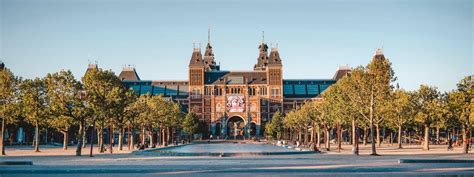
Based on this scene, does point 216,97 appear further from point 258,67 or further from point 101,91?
point 101,91

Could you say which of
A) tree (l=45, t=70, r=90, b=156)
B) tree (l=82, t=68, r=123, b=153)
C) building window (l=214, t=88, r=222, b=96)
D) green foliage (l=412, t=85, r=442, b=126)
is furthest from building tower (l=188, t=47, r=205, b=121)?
tree (l=45, t=70, r=90, b=156)

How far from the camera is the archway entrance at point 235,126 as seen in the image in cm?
16430

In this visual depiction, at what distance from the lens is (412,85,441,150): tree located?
6125 cm

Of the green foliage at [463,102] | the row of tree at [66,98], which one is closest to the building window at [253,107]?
the green foliage at [463,102]

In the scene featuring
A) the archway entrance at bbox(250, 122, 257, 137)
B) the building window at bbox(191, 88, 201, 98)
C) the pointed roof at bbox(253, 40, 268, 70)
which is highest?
the pointed roof at bbox(253, 40, 268, 70)

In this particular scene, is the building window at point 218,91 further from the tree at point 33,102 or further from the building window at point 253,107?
the tree at point 33,102

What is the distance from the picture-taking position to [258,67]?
18425 cm

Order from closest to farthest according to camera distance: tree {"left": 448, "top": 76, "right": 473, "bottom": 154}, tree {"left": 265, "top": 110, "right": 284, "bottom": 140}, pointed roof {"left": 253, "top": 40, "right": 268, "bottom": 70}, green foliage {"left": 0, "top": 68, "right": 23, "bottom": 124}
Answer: green foliage {"left": 0, "top": 68, "right": 23, "bottom": 124} < tree {"left": 448, "top": 76, "right": 473, "bottom": 154} < tree {"left": 265, "top": 110, "right": 284, "bottom": 140} < pointed roof {"left": 253, "top": 40, "right": 268, "bottom": 70}

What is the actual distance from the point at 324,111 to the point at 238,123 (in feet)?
380

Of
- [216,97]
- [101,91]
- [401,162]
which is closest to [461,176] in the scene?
[401,162]

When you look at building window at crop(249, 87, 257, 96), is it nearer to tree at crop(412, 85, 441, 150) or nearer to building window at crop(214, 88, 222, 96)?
building window at crop(214, 88, 222, 96)

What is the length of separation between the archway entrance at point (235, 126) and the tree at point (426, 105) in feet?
323

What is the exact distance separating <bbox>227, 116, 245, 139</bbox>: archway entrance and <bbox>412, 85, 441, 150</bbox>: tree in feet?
323

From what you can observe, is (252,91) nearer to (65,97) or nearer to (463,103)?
(463,103)
